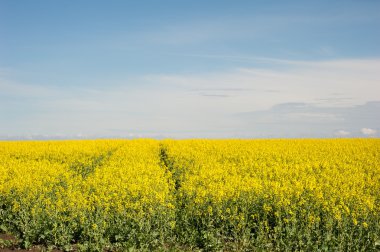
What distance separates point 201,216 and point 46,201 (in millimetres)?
5600

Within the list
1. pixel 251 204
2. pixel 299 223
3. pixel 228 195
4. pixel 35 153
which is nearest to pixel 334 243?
pixel 299 223

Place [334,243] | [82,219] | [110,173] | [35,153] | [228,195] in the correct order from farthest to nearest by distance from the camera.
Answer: [35,153]
[110,173]
[228,195]
[82,219]
[334,243]

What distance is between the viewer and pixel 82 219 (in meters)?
12.0

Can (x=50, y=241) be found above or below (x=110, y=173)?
below

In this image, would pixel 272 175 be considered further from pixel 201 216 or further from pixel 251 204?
pixel 201 216

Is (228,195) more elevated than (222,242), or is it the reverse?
(228,195)

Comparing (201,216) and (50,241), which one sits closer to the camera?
(50,241)

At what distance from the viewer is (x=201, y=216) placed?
513 inches

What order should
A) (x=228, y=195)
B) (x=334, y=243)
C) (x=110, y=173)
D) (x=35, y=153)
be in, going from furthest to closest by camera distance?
(x=35, y=153)
(x=110, y=173)
(x=228, y=195)
(x=334, y=243)

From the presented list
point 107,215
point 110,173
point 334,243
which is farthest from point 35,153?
point 334,243

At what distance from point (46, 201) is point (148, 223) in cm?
439

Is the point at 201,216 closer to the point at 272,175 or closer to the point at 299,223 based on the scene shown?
the point at 299,223

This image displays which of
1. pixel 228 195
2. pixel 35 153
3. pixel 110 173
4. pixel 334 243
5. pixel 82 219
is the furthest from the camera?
pixel 35 153

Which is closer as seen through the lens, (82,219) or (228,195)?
(82,219)
